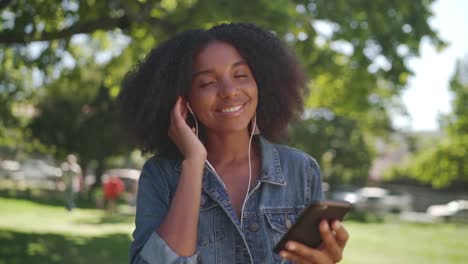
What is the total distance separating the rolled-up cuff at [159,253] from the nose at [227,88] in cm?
57

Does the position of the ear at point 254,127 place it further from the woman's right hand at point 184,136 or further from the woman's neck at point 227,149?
the woman's right hand at point 184,136

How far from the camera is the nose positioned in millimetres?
2363

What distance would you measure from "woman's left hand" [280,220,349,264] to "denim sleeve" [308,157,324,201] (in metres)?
0.41

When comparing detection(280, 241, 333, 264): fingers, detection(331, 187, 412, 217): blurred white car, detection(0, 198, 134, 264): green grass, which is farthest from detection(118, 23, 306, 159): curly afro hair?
detection(331, 187, 412, 217): blurred white car

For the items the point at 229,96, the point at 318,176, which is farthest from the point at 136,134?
the point at 318,176

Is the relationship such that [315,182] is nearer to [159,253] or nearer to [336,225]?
[336,225]

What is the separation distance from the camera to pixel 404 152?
61.8 m

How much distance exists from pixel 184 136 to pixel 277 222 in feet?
1.49

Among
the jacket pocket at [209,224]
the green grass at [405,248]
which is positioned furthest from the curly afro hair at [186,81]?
the green grass at [405,248]

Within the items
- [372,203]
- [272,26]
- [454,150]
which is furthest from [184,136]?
[454,150]

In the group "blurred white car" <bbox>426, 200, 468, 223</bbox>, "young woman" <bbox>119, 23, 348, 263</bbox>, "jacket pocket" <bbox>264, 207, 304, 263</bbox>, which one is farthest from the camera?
"blurred white car" <bbox>426, 200, 468, 223</bbox>

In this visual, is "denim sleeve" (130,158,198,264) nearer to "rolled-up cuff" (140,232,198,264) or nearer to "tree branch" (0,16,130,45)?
"rolled-up cuff" (140,232,198,264)

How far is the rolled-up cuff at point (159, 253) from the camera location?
6.87 ft

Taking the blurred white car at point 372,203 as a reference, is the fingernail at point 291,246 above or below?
above
